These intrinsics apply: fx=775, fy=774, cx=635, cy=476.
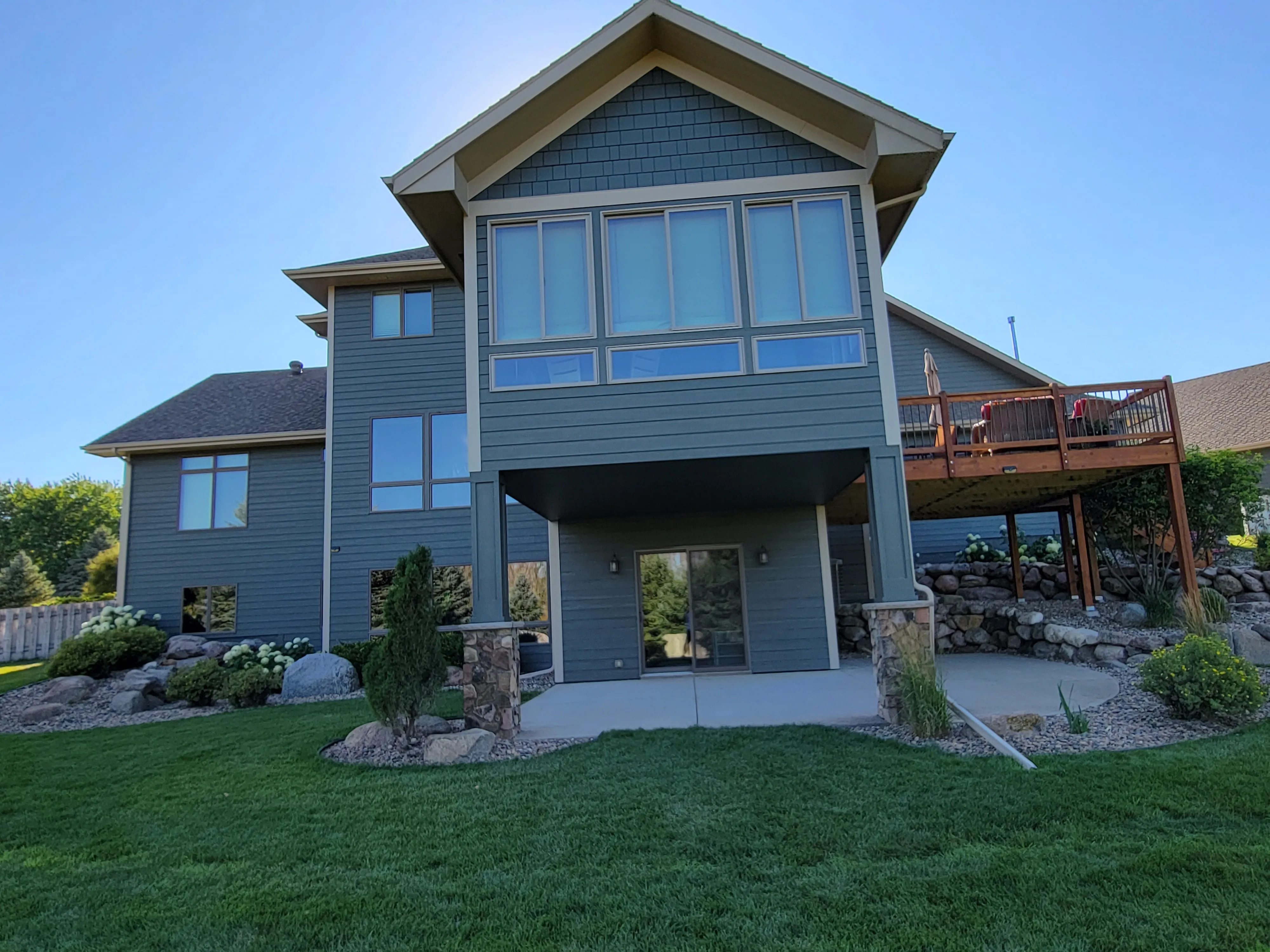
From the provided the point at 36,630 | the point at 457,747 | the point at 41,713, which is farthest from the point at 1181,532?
the point at 36,630

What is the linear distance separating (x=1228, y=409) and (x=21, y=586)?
1575 inches

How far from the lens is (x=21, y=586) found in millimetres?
27531

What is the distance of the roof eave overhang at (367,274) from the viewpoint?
1366 centimetres

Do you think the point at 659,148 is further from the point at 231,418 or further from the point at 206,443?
the point at 231,418

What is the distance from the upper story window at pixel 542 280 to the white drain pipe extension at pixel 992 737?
4808 mm

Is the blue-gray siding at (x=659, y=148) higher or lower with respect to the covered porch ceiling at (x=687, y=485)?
higher

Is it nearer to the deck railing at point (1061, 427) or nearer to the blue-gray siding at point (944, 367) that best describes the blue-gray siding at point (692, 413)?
the deck railing at point (1061, 427)

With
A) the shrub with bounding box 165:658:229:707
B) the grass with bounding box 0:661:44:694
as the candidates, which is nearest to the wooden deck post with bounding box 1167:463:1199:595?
the shrub with bounding box 165:658:229:707

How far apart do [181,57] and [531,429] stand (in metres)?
9.48

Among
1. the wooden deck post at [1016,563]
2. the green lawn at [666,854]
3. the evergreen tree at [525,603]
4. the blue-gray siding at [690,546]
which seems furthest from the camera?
the evergreen tree at [525,603]

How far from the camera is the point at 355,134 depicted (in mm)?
12031

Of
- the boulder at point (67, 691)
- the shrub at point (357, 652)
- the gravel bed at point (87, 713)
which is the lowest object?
the gravel bed at point (87, 713)

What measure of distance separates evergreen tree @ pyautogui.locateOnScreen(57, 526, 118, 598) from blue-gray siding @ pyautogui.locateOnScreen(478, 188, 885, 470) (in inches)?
1259

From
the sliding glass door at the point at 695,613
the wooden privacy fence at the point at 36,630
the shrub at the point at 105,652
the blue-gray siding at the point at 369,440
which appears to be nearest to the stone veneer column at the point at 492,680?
the sliding glass door at the point at 695,613
